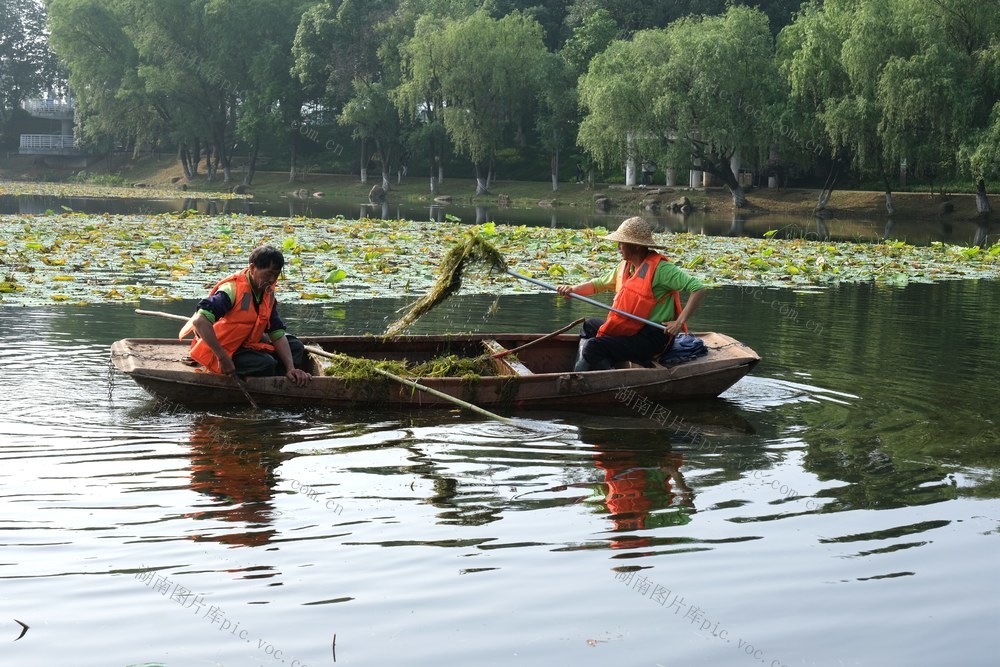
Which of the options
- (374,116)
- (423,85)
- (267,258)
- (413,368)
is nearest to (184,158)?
(374,116)

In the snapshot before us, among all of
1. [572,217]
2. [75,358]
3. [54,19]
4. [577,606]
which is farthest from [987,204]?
[54,19]

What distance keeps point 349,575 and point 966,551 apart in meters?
2.75

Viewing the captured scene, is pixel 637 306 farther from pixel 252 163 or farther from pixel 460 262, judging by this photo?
pixel 252 163

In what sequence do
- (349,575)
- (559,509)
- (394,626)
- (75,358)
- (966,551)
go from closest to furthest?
(394,626) < (349,575) < (966,551) < (559,509) < (75,358)

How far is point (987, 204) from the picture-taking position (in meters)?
34.2

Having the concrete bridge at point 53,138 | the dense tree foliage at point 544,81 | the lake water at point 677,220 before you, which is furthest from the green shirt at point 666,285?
the concrete bridge at point 53,138

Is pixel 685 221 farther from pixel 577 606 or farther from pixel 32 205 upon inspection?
pixel 577 606

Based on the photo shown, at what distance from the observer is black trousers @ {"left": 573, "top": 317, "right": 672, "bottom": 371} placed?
Result: 833cm

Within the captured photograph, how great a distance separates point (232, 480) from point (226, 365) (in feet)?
4.86

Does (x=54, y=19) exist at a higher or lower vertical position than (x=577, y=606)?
higher

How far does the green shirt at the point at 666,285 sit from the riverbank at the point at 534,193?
29.2 metres

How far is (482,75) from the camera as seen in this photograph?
42.4 metres

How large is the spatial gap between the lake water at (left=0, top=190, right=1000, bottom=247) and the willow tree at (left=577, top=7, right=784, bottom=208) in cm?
231

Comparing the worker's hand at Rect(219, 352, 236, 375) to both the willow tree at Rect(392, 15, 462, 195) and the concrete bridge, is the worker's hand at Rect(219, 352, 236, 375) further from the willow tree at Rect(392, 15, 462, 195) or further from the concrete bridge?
the concrete bridge
